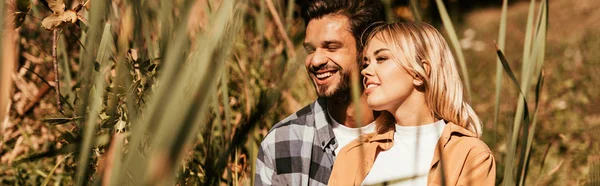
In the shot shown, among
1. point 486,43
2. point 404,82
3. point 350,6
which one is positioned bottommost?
point 486,43

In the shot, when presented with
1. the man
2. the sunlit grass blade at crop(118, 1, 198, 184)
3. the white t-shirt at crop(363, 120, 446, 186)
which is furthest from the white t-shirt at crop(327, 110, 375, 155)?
the sunlit grass blade at crop(118, 1, 198, 184)

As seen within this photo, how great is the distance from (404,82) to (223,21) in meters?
0.71

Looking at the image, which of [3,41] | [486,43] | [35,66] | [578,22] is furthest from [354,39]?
[578,22]

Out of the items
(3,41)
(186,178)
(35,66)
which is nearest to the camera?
(3,41)

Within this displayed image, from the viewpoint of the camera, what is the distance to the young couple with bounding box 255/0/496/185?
1.05 m

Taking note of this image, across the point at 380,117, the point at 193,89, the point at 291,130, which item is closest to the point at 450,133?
the point at 380,117

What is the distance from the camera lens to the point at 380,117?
1.25 m

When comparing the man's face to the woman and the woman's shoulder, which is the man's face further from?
the woman's shoulder

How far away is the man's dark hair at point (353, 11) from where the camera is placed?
144 centimetres

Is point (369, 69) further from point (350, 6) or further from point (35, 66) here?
point (35, 66)

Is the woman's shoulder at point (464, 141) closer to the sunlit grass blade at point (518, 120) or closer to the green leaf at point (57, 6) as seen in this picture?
the sunlit grass blade at point (518, 120)

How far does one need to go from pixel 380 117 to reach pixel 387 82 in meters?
0.16

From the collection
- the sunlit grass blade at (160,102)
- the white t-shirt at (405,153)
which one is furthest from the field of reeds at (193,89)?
the white t-shirt at (405,153)

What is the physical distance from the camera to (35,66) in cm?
182
